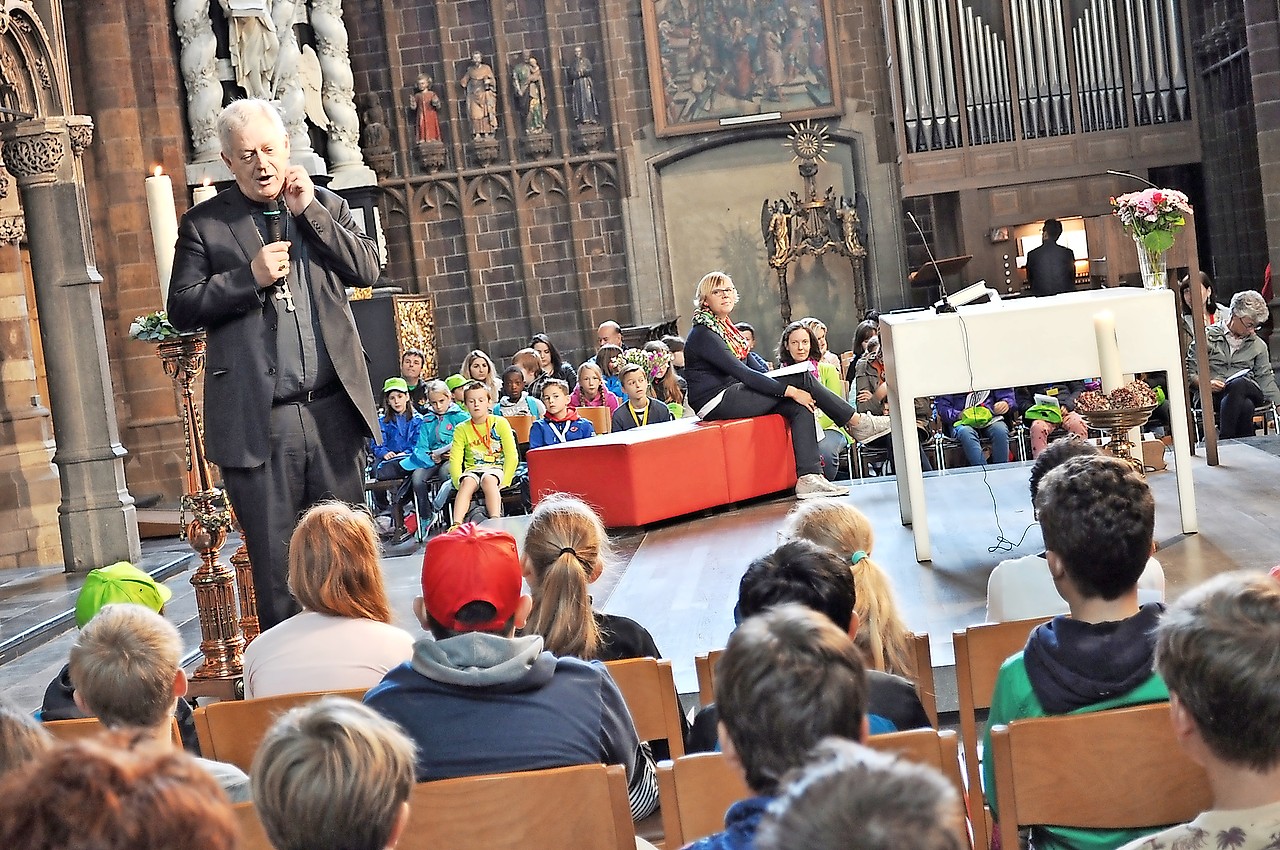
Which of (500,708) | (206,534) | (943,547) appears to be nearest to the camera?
(500,708)

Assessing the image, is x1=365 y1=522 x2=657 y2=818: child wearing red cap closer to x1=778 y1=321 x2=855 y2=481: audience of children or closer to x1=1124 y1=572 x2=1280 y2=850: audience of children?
x1=1124 y1=572 x2=1280 y2=850: audience of children

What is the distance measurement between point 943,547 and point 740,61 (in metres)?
9.91

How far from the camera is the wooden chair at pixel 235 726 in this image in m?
2.65

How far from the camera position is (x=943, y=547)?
5.99 m

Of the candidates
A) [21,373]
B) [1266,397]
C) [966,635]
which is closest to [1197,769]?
[966,635]

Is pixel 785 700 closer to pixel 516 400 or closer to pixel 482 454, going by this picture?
pixel 482 454

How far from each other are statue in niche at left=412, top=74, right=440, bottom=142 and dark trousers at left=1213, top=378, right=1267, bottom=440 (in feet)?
29.2

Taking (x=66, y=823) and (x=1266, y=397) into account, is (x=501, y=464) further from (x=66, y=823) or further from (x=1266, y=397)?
(x=66, y=823)

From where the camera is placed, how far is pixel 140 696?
2537mm

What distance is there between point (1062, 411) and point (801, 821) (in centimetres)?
800

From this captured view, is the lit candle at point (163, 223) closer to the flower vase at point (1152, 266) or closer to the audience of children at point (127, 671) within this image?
the audience of children at point (127, 671)

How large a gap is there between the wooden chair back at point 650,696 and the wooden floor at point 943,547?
1497mm

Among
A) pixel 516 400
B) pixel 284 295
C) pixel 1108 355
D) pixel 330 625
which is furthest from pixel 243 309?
pixel 516 400

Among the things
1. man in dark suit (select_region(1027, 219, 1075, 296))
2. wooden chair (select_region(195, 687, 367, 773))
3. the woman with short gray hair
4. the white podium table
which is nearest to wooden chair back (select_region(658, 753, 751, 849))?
wooden chair (select_region(195, 687, 367, 773))
